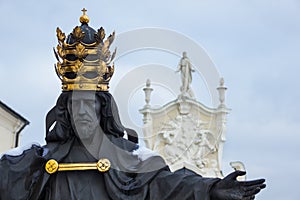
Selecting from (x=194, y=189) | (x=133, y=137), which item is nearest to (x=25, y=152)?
(x=133, y=137)

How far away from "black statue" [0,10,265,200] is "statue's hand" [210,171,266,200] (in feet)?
1.70

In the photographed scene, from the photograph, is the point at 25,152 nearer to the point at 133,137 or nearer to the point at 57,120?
the point at 57,120

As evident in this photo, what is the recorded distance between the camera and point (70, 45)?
7.18 metres

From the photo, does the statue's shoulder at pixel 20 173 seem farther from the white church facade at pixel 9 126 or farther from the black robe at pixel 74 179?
the white church facade at pixel 9 126

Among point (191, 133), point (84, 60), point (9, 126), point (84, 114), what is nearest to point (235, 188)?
point (84, 114)

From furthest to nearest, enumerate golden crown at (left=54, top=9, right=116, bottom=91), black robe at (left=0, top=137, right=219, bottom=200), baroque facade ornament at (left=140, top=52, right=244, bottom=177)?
baroque facade ornament at (left=140, top=52, right=244, bottom=177) → golden crown at (left=54, top=9, right=116, bottom=91) → black robe at (left=0, top=137, right=219, bottom=200)

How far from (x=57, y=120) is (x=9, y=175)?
54cm

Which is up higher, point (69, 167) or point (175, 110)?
point (175, 110)

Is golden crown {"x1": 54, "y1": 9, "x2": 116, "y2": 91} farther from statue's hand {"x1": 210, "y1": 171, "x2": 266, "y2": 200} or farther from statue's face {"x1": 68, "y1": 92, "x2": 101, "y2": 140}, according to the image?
statue's hand {"x1": 210, "y1": 171, "x2": 266, "y2": 200}

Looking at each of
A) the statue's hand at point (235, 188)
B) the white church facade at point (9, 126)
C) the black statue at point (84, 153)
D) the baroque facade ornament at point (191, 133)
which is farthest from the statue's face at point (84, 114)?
the baroque facade ornament at point (191, 133)

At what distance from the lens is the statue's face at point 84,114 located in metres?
7.01

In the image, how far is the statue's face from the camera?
7.01 meters

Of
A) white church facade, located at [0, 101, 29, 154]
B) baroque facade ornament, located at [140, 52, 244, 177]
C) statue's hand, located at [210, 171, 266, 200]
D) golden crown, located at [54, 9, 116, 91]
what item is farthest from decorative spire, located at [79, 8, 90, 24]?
baroque facade ornament, located at [140, 52, 244, 177]

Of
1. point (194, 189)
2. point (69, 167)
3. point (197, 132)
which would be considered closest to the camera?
point (194, 189)
